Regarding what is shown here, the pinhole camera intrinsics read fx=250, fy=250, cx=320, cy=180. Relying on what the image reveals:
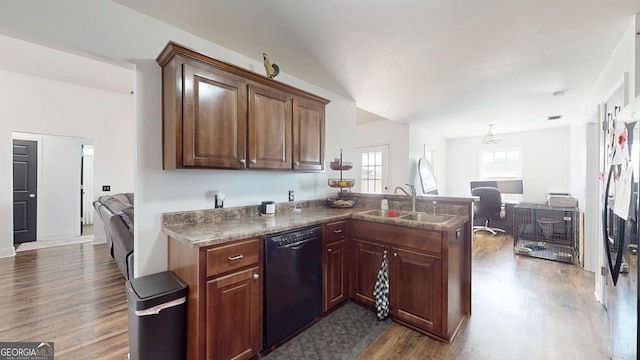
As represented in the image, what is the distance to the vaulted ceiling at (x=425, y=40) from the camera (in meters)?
1.81

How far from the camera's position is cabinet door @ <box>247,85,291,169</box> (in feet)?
6.90

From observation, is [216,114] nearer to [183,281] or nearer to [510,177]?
[183,281]

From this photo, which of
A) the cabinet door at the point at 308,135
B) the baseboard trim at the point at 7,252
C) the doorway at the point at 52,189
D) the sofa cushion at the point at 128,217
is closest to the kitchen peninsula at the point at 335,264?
the cabinet door at the point at 308,135

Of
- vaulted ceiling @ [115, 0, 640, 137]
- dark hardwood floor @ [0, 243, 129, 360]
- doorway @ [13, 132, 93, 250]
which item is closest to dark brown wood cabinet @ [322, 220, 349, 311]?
dark hardwood floor @ [0, 243, 129, 360]

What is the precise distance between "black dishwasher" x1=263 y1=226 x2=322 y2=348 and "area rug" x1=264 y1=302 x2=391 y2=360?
0.29 ft

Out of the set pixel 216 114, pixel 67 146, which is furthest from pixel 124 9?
pixel 67 146

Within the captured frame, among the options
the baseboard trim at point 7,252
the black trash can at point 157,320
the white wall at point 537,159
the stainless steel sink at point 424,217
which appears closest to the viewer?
the black trash can at point 157,320

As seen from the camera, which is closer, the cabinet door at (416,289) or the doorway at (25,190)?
the cabinet door at (416,289)

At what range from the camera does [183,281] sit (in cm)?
165

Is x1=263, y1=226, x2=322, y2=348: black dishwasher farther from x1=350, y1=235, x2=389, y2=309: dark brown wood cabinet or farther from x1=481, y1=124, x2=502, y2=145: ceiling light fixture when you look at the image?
x1=481, y1=124, x2=502, y2=145: ceiling light fixture

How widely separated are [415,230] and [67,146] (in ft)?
21.4

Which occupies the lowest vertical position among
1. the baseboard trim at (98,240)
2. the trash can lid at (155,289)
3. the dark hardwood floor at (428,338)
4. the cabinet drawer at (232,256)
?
the dark hardwood floor at (428,338)

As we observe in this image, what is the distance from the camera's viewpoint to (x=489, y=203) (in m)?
5.12

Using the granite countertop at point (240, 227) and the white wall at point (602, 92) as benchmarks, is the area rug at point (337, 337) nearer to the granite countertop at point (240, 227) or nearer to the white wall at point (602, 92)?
the granite countertop at point (240, 227)
